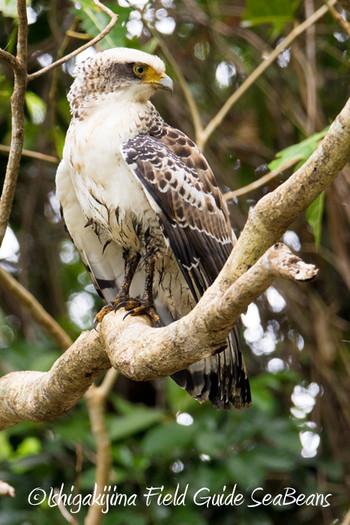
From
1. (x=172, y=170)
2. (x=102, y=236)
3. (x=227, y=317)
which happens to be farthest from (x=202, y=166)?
(x=227, y=317)

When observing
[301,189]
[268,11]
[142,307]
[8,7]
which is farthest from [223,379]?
[268,11]

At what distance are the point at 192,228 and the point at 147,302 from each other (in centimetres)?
41

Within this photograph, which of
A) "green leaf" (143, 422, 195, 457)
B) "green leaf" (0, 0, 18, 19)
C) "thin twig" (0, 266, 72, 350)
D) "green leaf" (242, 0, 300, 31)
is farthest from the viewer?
"green leaf" (242, 0, 300, 31)

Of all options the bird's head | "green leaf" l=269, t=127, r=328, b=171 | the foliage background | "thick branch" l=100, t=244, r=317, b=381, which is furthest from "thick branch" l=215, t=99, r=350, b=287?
the foliage background

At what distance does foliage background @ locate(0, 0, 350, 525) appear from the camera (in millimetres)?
4094

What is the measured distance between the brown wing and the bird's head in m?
0.21

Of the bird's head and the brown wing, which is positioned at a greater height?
the bird's head

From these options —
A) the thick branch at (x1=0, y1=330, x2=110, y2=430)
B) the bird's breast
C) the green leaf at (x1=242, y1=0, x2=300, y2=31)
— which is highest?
the green leaf at (x1=242, y1=0, x2=300, y2=31)

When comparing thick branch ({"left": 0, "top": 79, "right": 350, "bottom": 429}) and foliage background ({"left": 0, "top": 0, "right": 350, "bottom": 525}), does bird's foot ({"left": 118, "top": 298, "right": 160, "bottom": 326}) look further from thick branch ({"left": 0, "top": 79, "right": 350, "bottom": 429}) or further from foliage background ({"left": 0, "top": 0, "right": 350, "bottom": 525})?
foliage background ({"left": 0, "top": 0, "right": 350, "bottom": 525})

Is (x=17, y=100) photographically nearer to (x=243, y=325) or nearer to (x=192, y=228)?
(x=192, y=228)

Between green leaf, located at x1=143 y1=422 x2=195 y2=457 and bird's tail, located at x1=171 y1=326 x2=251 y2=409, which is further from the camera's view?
green leaf, located at x1=143 y1=422 x2=195 y2=457

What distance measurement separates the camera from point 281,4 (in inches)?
162

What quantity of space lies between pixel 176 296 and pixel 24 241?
1.84 m

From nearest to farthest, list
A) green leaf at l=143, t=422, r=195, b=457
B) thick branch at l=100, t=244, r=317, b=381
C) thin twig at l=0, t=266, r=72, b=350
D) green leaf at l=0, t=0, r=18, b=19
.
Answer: thick branch at l=100, t=244, r=317, b=381 < green leaf at l=0, t=0, r=18, b=19 < thin twig at l=0, t=266, r=72, b=350 < green leaf at l=143, t=422, r=195, b=457
